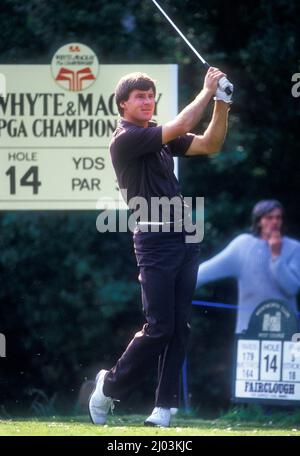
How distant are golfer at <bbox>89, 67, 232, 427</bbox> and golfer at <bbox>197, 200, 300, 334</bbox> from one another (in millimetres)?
2170

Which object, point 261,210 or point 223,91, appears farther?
point 261,210

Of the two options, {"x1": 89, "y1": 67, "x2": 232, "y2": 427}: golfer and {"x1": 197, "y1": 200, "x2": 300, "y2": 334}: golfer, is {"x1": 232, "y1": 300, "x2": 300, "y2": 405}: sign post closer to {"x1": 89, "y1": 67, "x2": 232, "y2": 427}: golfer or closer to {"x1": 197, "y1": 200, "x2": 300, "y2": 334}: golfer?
{"x1": 197, "y1": 200, "x2": 300, "y2": 334}: golfer

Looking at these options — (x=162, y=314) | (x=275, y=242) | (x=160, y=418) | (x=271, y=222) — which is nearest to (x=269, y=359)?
(x=275, y=242)

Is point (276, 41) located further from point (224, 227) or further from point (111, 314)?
point (111, 314)

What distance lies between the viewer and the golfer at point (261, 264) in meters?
7.79

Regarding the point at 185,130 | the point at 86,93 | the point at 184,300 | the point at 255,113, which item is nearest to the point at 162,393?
the point at 184,300

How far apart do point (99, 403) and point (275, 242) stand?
233 centimetres

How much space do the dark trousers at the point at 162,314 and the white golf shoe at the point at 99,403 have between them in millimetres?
37

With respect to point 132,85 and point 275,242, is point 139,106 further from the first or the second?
point 275,242

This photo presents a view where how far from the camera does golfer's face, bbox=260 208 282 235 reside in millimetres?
7785

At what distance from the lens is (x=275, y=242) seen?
7.79 m

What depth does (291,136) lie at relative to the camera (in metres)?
8.74

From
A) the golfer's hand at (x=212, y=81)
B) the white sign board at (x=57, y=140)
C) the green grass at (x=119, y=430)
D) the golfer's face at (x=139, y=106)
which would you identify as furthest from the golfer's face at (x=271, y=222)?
the golfer's hand at (x=212, y=81)

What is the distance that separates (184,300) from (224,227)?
3.04 meters
